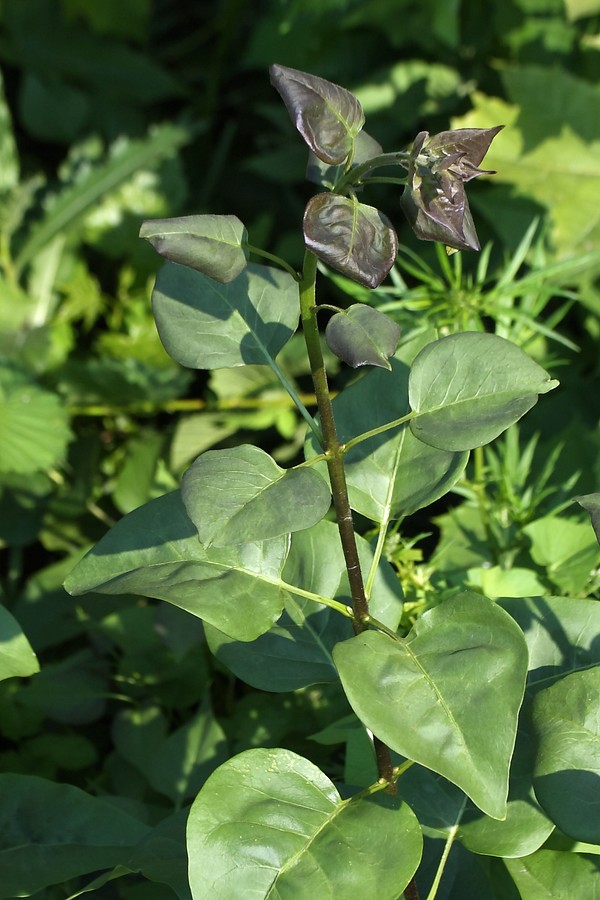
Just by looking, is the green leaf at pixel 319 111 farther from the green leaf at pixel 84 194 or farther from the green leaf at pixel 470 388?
the green leaf at pixel 84 194

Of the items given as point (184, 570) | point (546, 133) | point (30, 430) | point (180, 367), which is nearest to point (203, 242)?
point (184, 570)

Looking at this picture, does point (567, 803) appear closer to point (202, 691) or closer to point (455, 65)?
point (202, 691)

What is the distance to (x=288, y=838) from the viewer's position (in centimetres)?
58

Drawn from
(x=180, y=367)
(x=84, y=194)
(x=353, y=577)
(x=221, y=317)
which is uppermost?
(x=221, y=317)

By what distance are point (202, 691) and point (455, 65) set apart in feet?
3.87

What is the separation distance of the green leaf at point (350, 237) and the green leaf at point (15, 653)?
0.35 meters

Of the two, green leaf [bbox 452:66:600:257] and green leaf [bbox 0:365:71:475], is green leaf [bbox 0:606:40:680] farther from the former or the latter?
green leaf [bbox 452:66:600:257]

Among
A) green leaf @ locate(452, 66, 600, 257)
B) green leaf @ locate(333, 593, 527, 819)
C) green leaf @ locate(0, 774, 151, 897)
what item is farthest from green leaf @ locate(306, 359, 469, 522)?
green leaf @ locate(452, 66, 600, 257)

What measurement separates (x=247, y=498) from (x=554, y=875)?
14.9 inches

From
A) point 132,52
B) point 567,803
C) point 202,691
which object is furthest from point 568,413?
point 132,52

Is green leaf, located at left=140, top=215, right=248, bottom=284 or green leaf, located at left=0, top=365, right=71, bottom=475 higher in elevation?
green leaf, located at left=140, top=215, right=248, bottom=284

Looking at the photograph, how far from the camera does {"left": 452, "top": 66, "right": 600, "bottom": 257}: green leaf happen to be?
1.45m

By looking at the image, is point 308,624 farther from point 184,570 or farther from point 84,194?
point 84,194

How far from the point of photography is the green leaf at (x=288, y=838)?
554 mm
